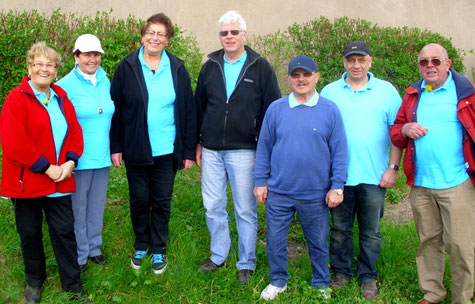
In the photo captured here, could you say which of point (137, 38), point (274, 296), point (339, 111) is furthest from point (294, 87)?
point (137, 38)

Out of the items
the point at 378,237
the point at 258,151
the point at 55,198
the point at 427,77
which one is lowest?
the point at 378,237

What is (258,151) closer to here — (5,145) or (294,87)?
(294,87)

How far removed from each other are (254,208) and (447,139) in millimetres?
1645

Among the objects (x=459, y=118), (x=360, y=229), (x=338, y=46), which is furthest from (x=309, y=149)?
(x=338, y=46)

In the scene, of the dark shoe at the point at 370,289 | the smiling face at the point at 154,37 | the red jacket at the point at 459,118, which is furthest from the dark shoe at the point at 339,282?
the smiling face at the point at 154,37

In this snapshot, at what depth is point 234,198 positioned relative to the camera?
3959 mm

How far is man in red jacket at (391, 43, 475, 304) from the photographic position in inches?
128

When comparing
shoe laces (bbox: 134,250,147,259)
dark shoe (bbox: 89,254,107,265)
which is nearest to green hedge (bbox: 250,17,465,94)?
shoe laces (bbox: 134,250,147,259)

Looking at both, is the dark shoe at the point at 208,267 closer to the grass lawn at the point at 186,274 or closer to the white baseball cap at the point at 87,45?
the grass lawn at the point at 186,274

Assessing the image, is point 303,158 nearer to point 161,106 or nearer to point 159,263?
point 161,106

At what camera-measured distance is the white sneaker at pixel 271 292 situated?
375 centimetres

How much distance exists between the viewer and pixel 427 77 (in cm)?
333

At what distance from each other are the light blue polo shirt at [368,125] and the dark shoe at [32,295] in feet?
8.48

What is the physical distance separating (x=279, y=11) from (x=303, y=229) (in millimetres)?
5793
